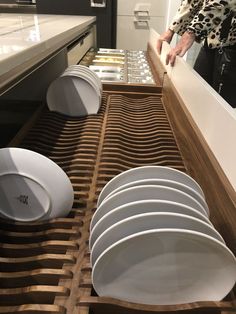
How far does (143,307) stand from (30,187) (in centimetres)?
41

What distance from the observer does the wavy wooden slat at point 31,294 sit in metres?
0.61

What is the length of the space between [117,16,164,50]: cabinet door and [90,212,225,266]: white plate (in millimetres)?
3851

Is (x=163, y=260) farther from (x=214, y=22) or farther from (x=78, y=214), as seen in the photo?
(x=214, y=22)

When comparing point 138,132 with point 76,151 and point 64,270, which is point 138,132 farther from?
point 64,270

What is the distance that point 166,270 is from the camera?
601 millimetres

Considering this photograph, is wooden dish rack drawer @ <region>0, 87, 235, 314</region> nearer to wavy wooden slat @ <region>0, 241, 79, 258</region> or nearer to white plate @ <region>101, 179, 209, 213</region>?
wavy wooden slat @ <region>0, 241, 79, 258</region>

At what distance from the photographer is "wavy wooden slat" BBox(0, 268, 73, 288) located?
2.15 ft

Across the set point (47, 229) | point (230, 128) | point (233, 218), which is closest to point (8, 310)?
point (47, 229)

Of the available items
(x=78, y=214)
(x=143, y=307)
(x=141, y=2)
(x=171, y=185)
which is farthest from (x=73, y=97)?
(x=141, y=2)

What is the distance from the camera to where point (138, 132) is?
1452 mm

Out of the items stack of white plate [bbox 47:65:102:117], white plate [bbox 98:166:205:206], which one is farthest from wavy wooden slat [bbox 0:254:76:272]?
stack of white plate [bbox 47:65:102:117]

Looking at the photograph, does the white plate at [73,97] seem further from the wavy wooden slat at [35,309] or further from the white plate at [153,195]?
the wavy wooden slat at [35,309]

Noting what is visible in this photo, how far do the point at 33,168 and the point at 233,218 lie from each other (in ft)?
1.62

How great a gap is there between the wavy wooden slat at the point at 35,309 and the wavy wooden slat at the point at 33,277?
0.08 meters
